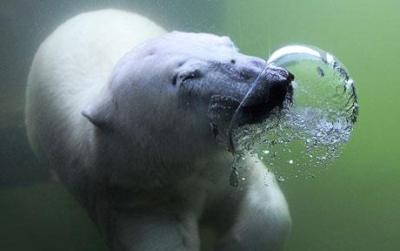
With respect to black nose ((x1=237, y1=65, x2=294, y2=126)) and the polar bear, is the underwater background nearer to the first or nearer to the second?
the polar bear

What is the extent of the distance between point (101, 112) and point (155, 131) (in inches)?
8.5

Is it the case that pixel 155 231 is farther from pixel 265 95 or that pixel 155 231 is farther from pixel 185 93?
pixel 265 95

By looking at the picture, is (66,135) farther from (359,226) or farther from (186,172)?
(359,226)

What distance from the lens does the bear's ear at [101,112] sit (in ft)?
6.88

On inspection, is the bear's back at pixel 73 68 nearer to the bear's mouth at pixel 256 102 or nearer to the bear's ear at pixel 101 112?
the bear's ear at pixel 101 112

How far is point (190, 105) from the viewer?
6.24 feet

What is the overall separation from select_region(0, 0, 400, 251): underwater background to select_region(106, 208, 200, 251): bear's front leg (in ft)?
2.36

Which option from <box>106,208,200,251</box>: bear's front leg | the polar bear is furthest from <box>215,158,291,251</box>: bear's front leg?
<box>106,208,200,251</box>: bear's front leg

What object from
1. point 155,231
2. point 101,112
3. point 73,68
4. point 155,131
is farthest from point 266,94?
point 73,68

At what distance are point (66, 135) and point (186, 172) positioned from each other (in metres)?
0.55

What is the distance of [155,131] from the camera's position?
201 centimetres

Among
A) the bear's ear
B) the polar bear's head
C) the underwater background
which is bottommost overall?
the underwater background

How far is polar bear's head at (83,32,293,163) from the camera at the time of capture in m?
1.72

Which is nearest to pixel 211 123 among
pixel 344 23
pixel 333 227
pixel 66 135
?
pixel 66 135
